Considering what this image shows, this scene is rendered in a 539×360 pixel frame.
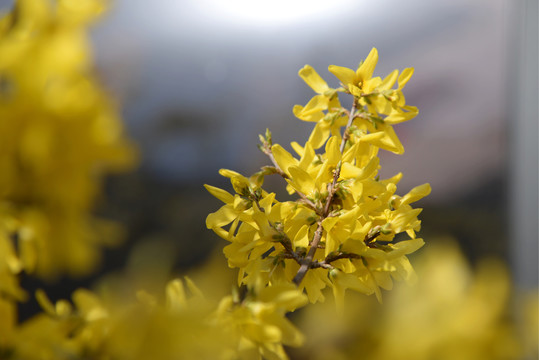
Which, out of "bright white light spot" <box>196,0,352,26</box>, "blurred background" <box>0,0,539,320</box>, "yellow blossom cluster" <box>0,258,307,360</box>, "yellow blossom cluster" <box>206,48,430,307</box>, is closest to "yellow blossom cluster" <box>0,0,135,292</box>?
"yellow blossom cluster" <box>0,258,307,360</box>

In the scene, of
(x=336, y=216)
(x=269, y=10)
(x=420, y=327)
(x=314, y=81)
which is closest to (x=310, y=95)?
(x=269, y=10)

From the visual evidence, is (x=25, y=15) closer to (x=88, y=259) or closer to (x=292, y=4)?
(x=88, y=259)

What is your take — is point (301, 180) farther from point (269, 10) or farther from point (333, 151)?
point (269, 10)

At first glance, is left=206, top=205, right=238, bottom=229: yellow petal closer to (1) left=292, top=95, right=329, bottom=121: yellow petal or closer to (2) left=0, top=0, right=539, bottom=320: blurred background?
(1) left=292, top=95, right=329, bottom=121: yellow petal

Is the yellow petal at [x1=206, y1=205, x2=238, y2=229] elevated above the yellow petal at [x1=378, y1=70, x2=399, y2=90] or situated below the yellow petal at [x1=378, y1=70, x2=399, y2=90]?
below

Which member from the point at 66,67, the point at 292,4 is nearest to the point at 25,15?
the point at 66,67

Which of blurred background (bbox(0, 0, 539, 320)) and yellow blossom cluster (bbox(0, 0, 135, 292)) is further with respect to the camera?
blurred background (bbox(0, 0, 539, 320))

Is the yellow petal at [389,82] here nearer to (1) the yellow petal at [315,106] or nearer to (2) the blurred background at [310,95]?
(1) the yellow petal at [315,106]

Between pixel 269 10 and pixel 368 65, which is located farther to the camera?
pixel 269 10
